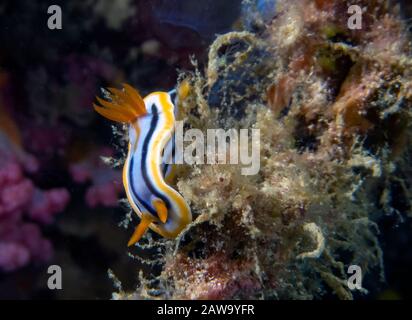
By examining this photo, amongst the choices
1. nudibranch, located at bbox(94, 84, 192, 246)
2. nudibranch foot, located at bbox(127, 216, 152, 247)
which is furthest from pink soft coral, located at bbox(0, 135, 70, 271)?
nudibranch foot, located at bbox(127, 216, 152, 247)

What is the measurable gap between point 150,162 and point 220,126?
0.80 meters

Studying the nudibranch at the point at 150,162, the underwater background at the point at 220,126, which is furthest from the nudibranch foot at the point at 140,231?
the underwater background at the point at 220,126

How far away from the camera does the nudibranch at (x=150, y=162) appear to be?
6.00 ft

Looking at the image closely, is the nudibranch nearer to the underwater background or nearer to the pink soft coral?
the underwater background

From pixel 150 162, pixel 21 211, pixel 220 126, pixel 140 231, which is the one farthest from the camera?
pixel 21 211

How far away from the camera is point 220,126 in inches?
100

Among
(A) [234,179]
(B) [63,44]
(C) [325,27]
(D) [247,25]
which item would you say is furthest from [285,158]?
(B) [63,44]

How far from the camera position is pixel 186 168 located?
2.23 meters

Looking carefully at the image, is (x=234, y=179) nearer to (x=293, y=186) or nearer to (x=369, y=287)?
(x=293, y=186)

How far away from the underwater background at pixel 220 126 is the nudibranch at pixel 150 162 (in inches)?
9.1

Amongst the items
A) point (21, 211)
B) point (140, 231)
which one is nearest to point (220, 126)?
point (140, 231)

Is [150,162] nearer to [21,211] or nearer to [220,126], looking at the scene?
[220,126]

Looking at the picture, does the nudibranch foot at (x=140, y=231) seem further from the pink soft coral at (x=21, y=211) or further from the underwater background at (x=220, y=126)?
the pink soft coral at (x=21, y=211)

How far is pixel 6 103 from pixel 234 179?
2.84m
